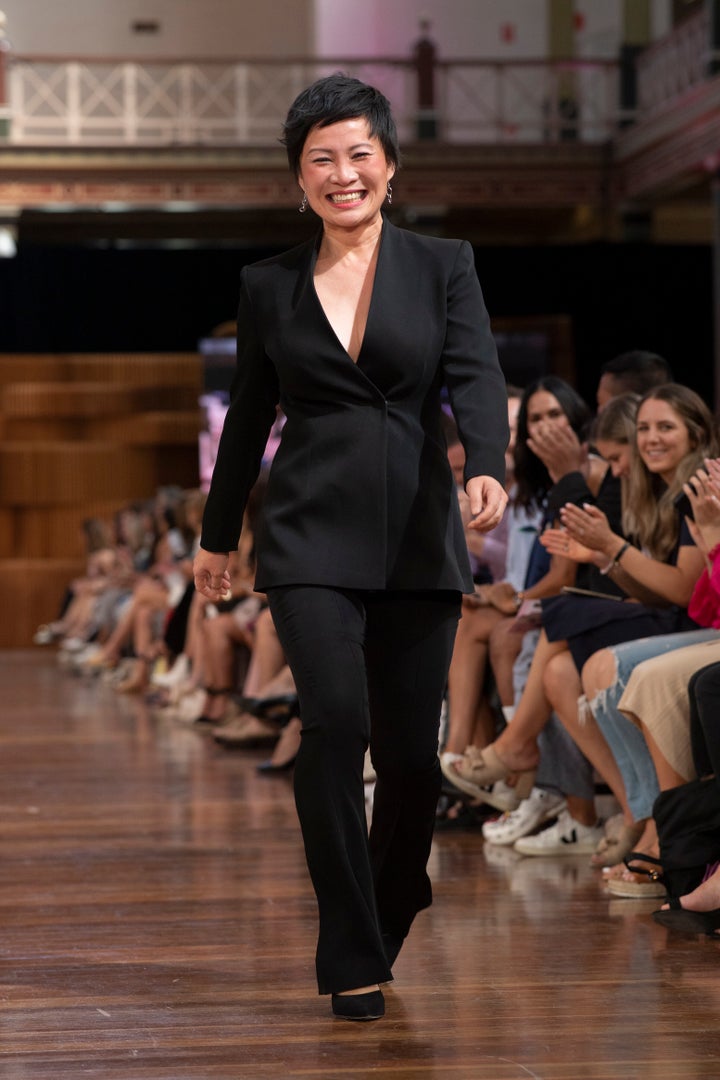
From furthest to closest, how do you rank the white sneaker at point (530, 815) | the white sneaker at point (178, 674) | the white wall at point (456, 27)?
→ 1. the white wall at point (456, 27)
2. the white sneaker at point (178, 674)
3. the white sneaker at point (530, 815)

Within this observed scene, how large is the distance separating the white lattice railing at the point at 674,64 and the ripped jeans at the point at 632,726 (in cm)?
861

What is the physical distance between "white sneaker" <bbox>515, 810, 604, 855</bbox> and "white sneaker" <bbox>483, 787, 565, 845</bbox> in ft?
0.14

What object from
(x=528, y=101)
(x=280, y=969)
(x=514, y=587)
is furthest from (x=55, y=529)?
(x=280, y=969)

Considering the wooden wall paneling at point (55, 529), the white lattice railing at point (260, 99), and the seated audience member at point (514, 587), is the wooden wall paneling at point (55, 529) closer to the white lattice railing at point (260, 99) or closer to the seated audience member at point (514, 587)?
the white lattice railing at point (260, 99)

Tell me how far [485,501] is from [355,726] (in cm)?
35

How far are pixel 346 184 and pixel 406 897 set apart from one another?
103cm

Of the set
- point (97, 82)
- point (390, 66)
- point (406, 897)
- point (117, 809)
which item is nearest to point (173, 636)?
point (117, 809)

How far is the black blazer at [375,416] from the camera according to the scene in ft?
7.38

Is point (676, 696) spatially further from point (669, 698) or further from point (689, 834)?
point (689, 834)

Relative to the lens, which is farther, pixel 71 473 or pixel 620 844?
pixel 71 473

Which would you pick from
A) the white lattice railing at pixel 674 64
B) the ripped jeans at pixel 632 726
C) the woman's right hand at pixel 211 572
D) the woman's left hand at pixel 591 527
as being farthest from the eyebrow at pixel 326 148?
A: the white lattice railing at pixel 674 64

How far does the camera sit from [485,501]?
219cm

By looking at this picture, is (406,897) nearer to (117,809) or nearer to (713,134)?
(117,809)

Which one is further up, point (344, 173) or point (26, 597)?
point (344, 173)
